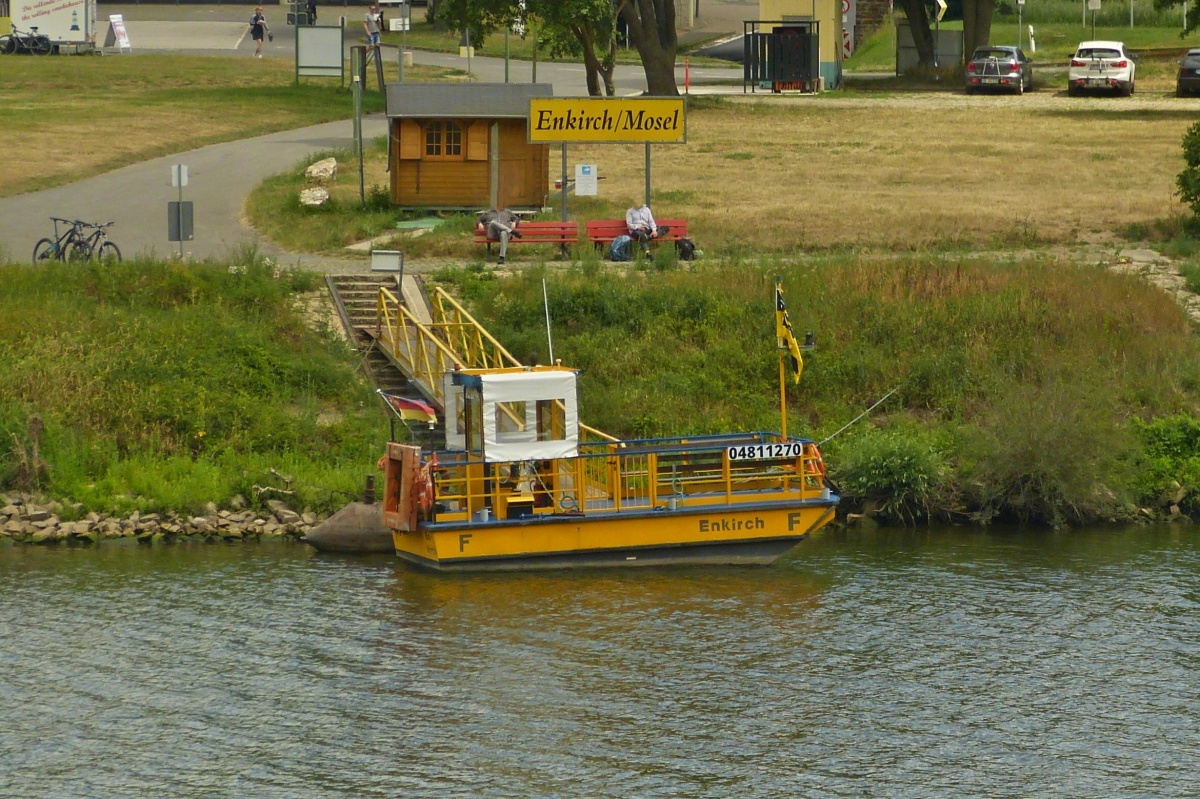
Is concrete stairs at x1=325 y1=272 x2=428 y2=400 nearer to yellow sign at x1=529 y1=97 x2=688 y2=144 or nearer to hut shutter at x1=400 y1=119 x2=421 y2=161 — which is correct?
yellow sign at x1=529 y1=97 x2=688 y2=144

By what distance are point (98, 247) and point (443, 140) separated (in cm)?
824

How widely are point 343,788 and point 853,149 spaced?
3811cm

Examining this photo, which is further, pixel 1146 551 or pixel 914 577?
pixel 1146 551

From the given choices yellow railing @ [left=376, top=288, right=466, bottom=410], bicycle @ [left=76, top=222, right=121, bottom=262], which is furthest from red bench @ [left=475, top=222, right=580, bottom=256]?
bicycle @ [left=76, top=222, right=121, bottom=262]

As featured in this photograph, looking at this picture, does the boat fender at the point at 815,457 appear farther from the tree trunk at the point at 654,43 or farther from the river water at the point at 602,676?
the tree trunk at the point at 654,43

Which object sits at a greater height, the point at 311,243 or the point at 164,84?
the point at 164,84

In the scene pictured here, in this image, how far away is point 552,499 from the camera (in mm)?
24156

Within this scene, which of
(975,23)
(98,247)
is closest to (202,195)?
(98,247)

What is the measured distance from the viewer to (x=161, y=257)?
1388 inches

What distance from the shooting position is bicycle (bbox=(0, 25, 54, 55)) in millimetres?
73000

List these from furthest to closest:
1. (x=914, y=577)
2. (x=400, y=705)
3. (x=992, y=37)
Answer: (x=992, y=37)
(x=914, y=577)
(x=400, y=705)

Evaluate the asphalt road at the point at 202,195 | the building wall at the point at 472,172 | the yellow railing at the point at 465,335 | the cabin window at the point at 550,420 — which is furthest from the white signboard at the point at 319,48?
the cabin window at the point at 550,420

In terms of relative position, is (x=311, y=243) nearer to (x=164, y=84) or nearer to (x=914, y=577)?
(x=914, y=577)

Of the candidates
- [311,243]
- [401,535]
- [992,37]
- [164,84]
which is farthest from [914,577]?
[992,37]
